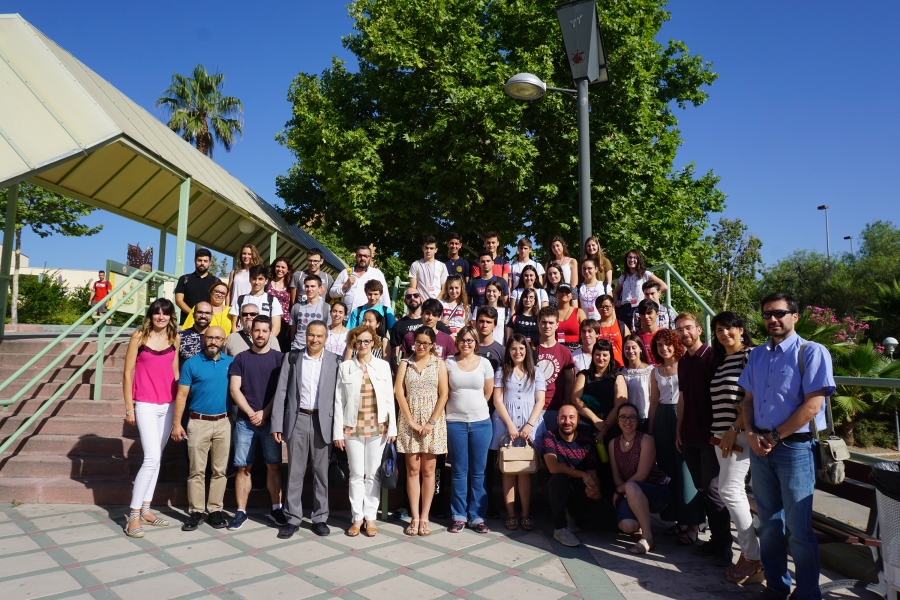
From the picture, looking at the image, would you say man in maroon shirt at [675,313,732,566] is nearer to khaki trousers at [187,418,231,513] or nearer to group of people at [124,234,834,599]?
group of people at [124,234,834,599]

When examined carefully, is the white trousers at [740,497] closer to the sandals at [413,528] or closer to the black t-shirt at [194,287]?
the sandals at [413,528]

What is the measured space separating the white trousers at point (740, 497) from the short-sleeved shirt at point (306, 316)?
4.27 meters

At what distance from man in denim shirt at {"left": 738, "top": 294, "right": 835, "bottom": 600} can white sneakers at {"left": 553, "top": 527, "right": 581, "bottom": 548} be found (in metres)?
1.48

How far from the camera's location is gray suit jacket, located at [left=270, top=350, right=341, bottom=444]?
5.23m

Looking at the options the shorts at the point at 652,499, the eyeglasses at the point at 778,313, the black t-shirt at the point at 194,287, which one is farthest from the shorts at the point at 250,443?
the eyeglasses at the point at 778,313

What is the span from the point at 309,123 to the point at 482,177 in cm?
466

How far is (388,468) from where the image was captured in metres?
5.25

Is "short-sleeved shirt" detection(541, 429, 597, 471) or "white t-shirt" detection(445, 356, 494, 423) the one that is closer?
"short-sleeved shirt" detection(541, 429, 597, 471)

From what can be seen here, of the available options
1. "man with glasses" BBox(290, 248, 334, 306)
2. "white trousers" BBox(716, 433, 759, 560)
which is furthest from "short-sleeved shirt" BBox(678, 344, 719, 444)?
"man with glasses" BBox(290, 248, 334, 306)

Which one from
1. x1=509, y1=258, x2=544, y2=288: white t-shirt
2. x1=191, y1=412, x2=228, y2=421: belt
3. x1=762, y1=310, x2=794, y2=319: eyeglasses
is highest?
x1=509, y1=258, x2=544, y2=288: white t-shirt

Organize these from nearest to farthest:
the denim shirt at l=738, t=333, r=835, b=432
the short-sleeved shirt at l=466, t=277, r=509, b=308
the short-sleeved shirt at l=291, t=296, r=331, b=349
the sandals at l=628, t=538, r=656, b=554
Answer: the denim shirt at l=738, t=333, r=835, b=432, the sandals at l=628, t=538, r=656, b=554, the short-sleeved shirt at l=291, t=296, r=331, b=349, the short-sleeved shirt at l=466, t=277, r=509, b=308

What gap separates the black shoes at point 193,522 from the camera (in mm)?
5066

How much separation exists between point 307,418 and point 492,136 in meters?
8.98

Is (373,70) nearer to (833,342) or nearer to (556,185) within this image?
(556,185)
